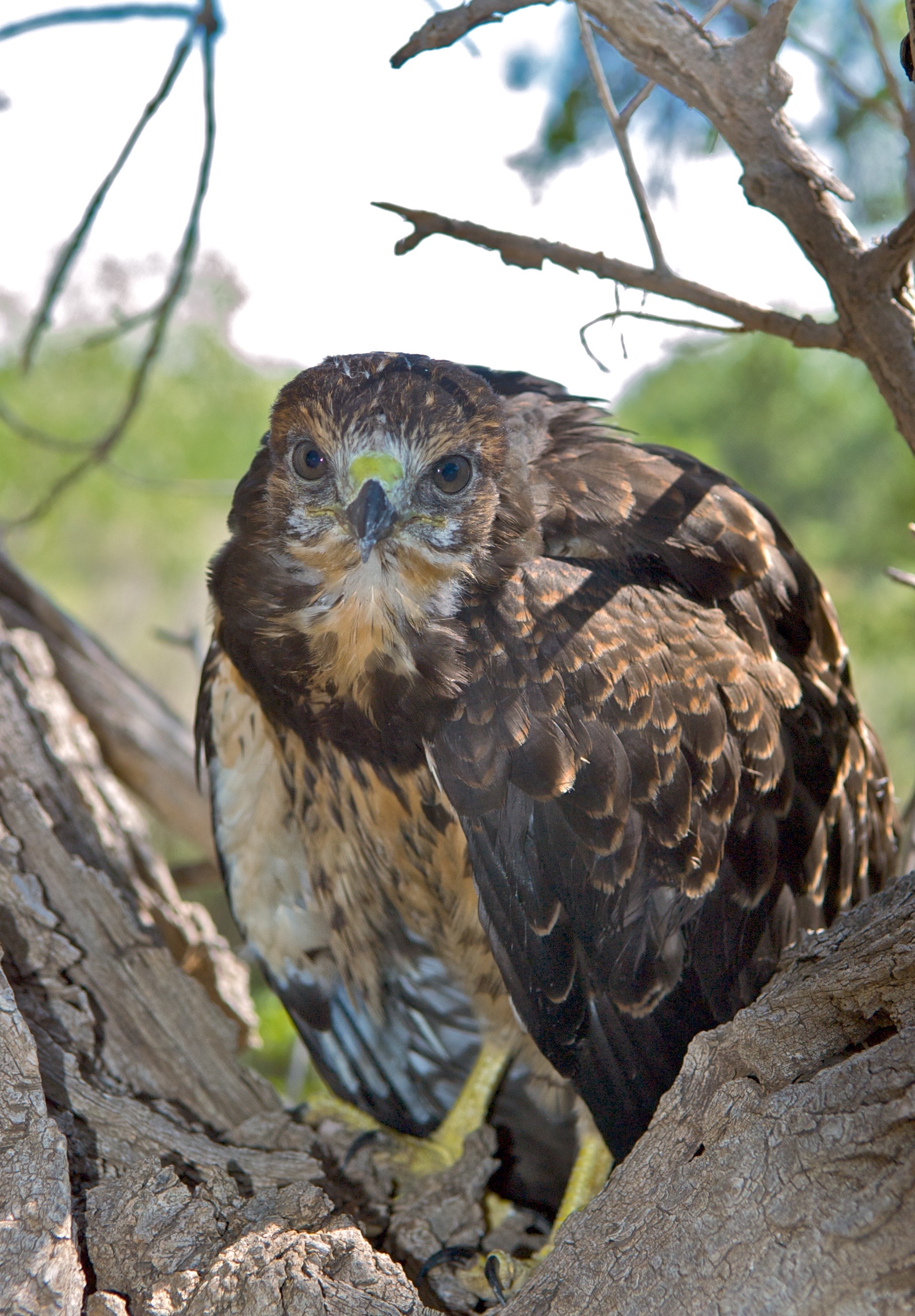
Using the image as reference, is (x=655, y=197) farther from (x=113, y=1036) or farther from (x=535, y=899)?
(x=113, y=1036)

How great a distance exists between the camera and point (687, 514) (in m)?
2.30

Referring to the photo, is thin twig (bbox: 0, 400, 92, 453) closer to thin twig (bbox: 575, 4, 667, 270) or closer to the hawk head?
the hawk head

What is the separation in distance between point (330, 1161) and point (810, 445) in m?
16.0

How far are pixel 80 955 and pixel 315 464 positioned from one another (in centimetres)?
125

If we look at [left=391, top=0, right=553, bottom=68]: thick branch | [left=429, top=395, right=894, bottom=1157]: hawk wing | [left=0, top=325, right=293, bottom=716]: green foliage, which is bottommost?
[left=429, top=395, right=894, bottom=1157]: hawk wing

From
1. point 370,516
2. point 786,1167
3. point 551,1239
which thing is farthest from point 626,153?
point 551,1239

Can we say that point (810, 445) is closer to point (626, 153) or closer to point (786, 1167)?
point (626, 153)

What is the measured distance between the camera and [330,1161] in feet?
8.01

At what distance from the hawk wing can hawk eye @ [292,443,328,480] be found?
16.5 inches

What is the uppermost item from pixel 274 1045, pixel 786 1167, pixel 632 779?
pixel 274 1045

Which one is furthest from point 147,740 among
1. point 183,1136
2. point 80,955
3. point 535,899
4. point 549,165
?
point 549,165

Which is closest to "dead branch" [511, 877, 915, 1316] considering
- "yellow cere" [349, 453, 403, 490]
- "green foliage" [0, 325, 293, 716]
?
"yellow cere" [349, 453, 403, 490]

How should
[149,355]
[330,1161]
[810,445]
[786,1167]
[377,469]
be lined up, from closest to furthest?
[786,1167] < [377,469] < [330,1161] < [149,355] < [810,445]

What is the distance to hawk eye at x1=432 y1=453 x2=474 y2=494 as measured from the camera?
80.6 inches
